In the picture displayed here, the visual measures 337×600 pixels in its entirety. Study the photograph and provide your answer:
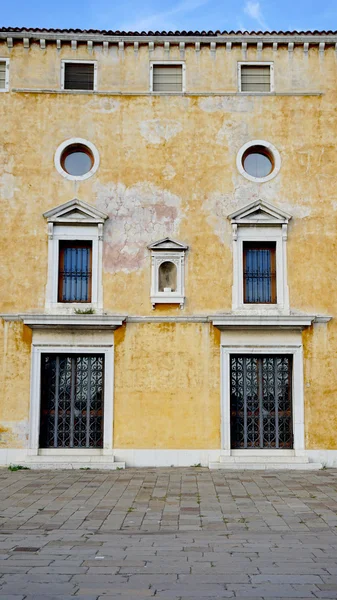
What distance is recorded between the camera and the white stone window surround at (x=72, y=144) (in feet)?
59.4

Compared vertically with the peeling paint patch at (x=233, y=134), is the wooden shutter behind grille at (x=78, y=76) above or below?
above

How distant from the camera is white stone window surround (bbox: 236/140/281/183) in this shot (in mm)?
18188

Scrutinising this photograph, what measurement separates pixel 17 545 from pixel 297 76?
14.4 metres

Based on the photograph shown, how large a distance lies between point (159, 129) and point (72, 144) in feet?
7.82

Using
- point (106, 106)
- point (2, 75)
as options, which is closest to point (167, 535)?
point (106, 106)

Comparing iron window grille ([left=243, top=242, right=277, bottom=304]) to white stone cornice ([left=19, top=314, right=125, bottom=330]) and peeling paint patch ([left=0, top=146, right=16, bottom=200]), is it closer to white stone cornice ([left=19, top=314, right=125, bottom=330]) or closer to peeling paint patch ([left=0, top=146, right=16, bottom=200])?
white stone cornice ([left=19, top=314, right=125, bottom=330])

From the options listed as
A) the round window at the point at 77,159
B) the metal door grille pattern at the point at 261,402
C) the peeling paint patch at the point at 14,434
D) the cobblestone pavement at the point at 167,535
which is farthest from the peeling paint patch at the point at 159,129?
the cobblestone pavement at the point at 167,535

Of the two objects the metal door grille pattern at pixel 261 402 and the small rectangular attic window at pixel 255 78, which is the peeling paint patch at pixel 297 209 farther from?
the metal door grille pattern at pixel 261 402

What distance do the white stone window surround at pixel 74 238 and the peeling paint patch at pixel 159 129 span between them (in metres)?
2.57

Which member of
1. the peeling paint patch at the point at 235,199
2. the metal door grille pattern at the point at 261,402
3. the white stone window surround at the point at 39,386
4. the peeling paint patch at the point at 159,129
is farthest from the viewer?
the peeling paint patch at the point at 159,129

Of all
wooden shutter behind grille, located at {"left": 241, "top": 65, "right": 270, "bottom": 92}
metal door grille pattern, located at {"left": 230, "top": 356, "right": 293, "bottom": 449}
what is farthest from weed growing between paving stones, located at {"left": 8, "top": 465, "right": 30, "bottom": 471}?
wooden shutter behind grille, located at {"left": 241, "top": 65, "right": 270, "bottom": 92}

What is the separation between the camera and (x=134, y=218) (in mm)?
17969

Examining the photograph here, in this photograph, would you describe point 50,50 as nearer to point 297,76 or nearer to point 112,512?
point 297,76

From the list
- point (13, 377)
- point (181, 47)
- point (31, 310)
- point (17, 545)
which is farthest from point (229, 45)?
point (17, 545)
